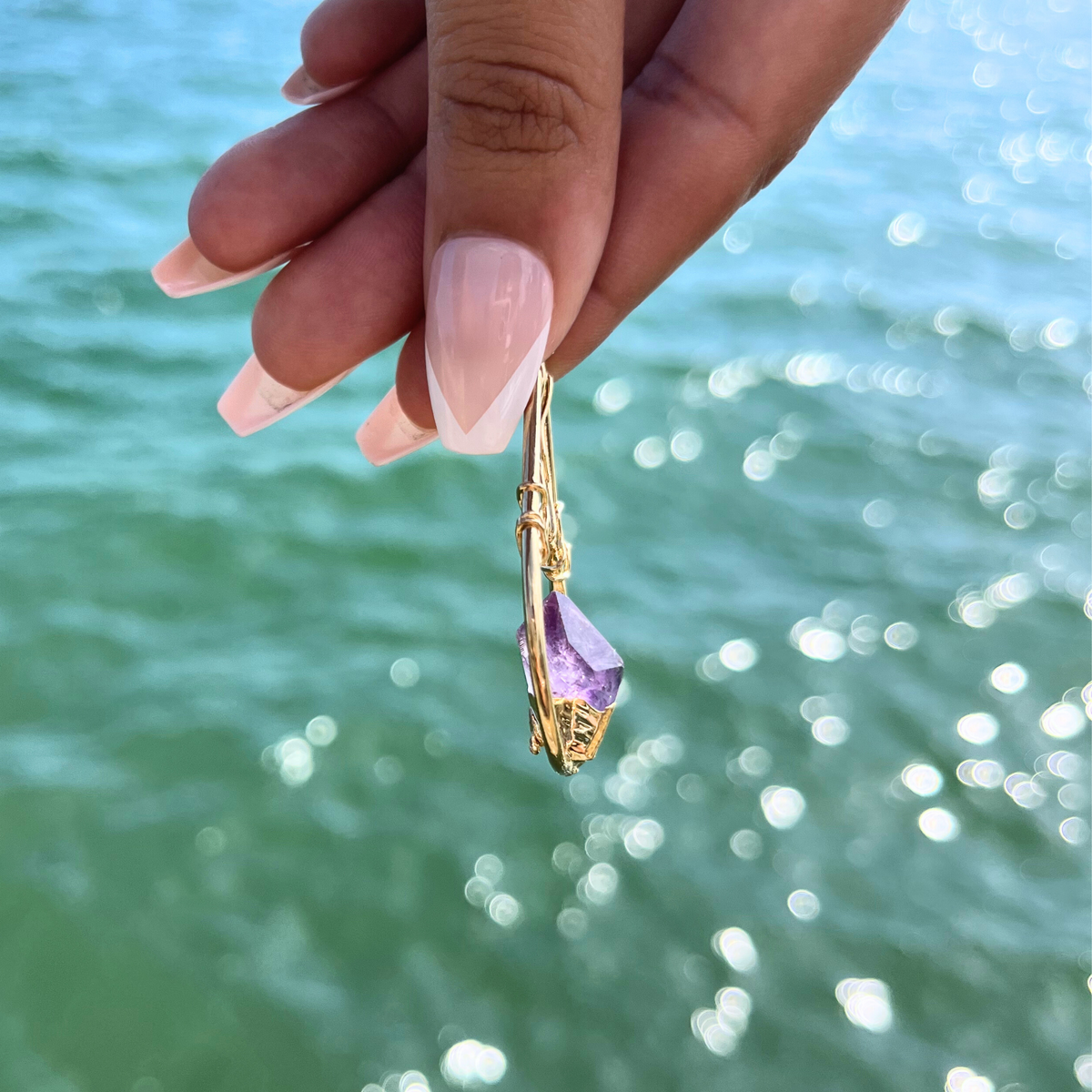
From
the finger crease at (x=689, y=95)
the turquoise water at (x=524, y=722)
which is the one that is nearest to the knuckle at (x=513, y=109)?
the finger crease at (x=689, y=95)

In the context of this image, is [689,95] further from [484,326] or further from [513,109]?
Answer: [484,326]

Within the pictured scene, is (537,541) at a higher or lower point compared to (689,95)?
lower

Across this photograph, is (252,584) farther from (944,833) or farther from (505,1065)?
(944,833)

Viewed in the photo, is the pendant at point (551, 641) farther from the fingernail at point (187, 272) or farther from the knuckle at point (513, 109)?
the fingernail at point (187, 272)

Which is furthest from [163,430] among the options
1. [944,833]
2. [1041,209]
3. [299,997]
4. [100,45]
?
[1041,209]

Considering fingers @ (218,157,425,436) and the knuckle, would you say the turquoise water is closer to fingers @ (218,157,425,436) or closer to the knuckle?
fingers @ (218,157,425,436)

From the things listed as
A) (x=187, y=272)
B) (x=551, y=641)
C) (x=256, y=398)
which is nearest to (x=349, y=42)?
(x=187, y=272)
